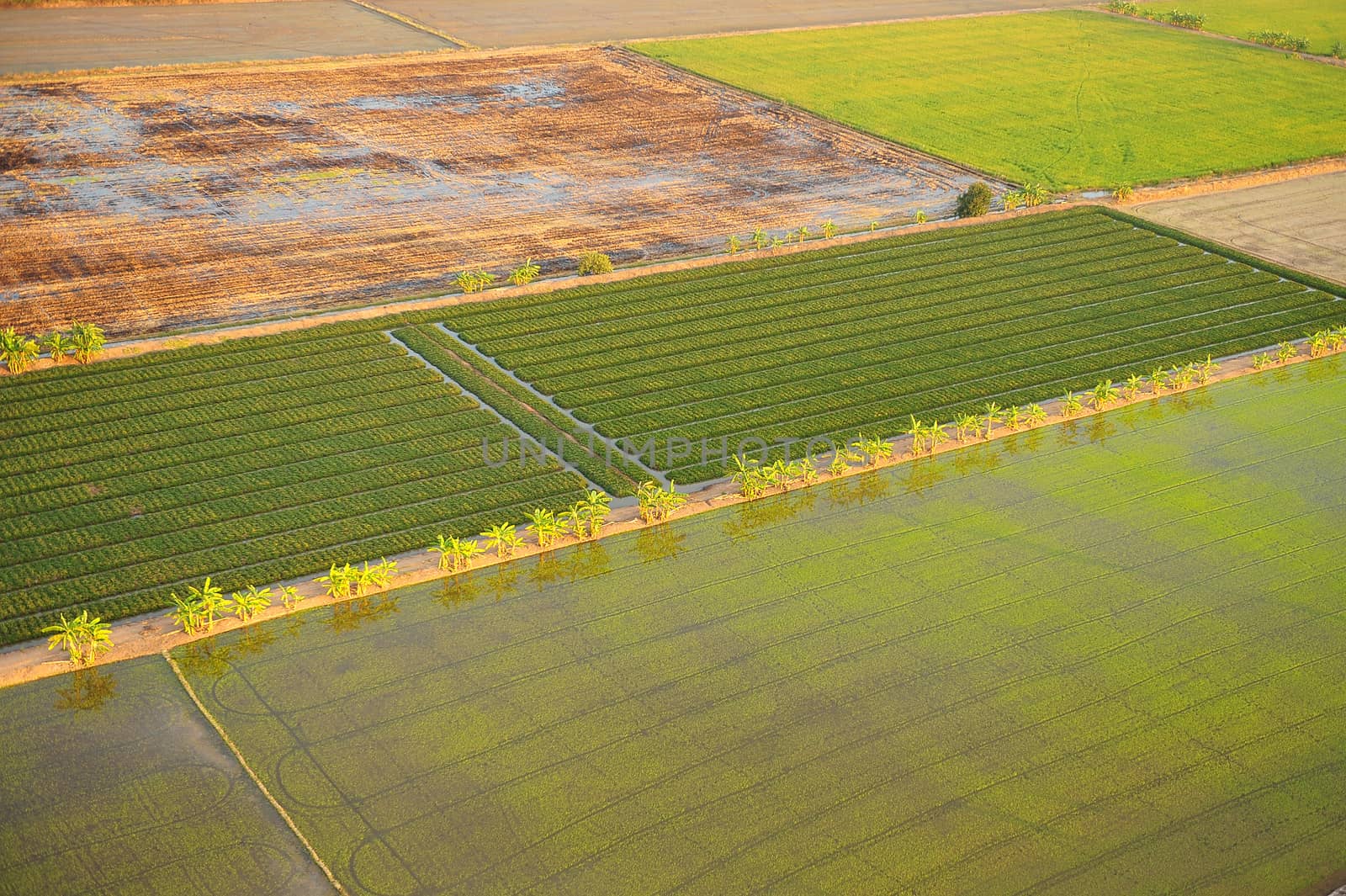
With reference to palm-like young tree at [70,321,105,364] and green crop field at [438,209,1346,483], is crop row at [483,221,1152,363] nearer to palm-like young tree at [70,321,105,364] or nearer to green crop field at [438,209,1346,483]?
green crop field at [438,209,1346,483]

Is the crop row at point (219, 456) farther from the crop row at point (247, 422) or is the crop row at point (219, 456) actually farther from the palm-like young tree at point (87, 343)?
the palm-like young tree at point (87, 343)

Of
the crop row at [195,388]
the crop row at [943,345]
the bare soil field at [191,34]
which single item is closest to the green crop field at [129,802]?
the crop row at [195,388]

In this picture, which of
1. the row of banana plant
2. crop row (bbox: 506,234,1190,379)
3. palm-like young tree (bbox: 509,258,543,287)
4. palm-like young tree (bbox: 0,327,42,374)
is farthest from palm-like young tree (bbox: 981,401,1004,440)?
palm-like young tree (bbox: 0,327,42,374)

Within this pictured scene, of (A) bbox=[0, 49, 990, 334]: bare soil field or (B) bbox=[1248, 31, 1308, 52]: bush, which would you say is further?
(B) bbox=[1248, 31, 1308, 52]: bush

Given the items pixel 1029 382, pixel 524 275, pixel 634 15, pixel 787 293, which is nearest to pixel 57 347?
pixel 524 275

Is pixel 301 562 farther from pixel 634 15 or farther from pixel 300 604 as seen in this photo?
pixel 634 15

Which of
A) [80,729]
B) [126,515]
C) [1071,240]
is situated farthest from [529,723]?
[1071,240]
